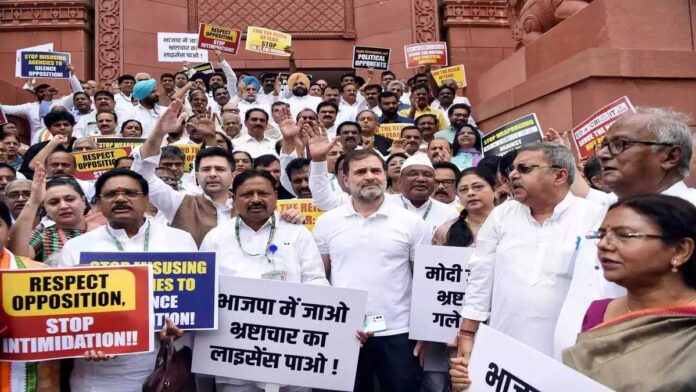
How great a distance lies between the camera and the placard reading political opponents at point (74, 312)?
337 cm

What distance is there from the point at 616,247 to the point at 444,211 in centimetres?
277

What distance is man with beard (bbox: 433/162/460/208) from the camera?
5711 mm

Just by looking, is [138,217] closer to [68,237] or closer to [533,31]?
[68,237]

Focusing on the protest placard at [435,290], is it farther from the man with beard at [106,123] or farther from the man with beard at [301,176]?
the man with beard at [106,123]

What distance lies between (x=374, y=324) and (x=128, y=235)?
1592 mm

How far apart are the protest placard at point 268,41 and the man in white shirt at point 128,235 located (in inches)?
322

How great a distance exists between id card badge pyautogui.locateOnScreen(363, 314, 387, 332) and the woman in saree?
1.79 m

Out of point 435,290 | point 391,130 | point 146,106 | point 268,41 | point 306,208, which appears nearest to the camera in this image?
point 435,290

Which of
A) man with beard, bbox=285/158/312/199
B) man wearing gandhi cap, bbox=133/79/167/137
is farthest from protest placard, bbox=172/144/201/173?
man wearing gandhi cap, bbox=133/79/167/137

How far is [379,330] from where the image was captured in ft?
13.8

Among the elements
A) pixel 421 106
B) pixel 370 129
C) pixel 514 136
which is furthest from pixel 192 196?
pixel 421 106

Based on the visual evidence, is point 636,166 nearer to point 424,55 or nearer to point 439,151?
point 439,151

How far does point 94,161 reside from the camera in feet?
23.1

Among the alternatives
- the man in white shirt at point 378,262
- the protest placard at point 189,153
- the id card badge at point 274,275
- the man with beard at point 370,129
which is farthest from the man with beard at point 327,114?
the id card badge at point 274,275
